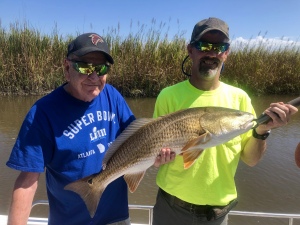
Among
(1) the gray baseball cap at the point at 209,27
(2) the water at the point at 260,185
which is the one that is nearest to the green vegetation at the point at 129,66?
(2) the water at the point at 260,185

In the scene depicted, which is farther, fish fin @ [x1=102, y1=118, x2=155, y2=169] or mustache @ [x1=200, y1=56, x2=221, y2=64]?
mustache @ [x1=200, y1=56, x2=221, y2=64]

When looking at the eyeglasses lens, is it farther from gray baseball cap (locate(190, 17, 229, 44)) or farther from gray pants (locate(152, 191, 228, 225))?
gray pants (locate(152, 191, 228, 225))

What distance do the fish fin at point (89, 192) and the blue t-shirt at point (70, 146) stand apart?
7 cm

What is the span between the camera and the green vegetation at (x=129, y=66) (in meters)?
11.0

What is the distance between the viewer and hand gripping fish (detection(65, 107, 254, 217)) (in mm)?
2053

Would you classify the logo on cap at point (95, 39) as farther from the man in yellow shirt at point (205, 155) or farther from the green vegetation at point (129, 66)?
the green vegetation at point (129, 66)

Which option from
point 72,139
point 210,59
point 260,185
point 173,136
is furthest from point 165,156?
point 260,185

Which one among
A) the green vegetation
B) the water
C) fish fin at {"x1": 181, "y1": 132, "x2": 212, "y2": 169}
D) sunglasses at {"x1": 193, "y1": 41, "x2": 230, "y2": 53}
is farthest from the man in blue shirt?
the green vegetation

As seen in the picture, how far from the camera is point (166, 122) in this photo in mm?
2125

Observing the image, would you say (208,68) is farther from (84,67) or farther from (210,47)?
(84,67)

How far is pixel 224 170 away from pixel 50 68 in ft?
33.4

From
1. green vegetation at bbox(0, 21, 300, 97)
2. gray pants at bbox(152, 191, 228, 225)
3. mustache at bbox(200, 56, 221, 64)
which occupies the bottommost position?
green vegetation at bbox(0, 21, 300, 97)

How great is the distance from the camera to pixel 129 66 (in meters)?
11.1

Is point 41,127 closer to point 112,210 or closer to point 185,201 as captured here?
point 112,210
